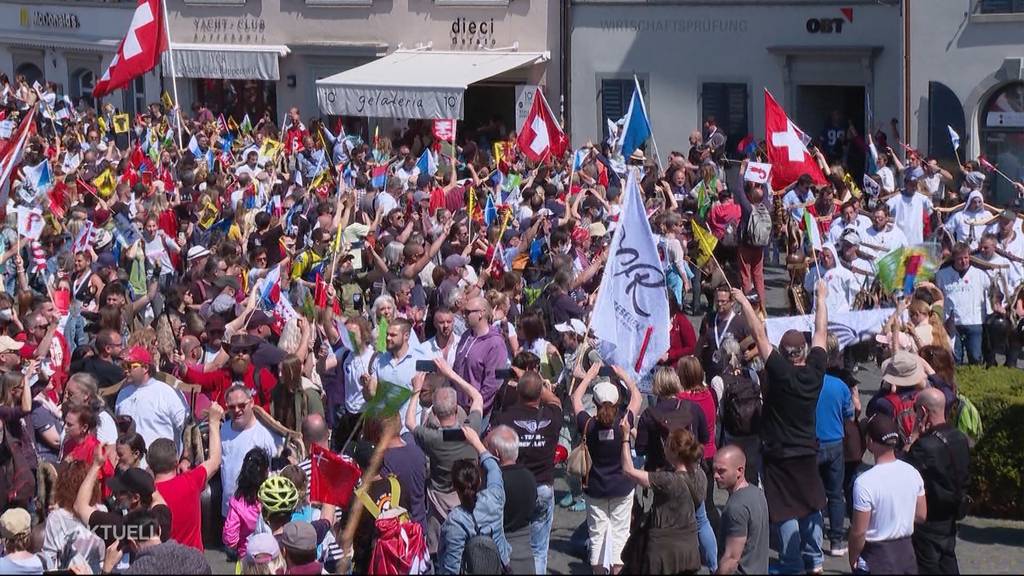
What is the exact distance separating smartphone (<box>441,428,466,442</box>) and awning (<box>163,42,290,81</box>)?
2422 cm

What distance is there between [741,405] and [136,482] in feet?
11.2

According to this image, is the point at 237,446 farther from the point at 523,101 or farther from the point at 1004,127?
the point at 523,101

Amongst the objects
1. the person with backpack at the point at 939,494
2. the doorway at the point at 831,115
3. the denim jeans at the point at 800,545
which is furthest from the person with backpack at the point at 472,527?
the doorway at the point at 831,115

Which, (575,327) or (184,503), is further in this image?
(575,327)

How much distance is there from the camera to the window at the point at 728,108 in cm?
2692

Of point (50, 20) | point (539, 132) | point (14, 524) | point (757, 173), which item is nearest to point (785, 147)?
point (757, 173)

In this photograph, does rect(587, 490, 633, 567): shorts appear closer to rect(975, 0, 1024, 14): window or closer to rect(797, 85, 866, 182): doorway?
rect(975, 0, 1024, 14): window

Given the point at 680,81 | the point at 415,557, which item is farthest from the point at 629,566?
the point at 680,81

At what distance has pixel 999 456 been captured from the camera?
1005cm

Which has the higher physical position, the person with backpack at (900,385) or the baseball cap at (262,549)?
the person with backpack at (900,385)

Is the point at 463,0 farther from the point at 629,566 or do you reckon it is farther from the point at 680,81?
the point at 629,566

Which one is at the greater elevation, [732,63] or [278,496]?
[732,63]

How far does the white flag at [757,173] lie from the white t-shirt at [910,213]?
4.37 ft

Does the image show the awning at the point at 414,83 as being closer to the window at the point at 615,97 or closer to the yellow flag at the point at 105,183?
the window at the point at 615,97
